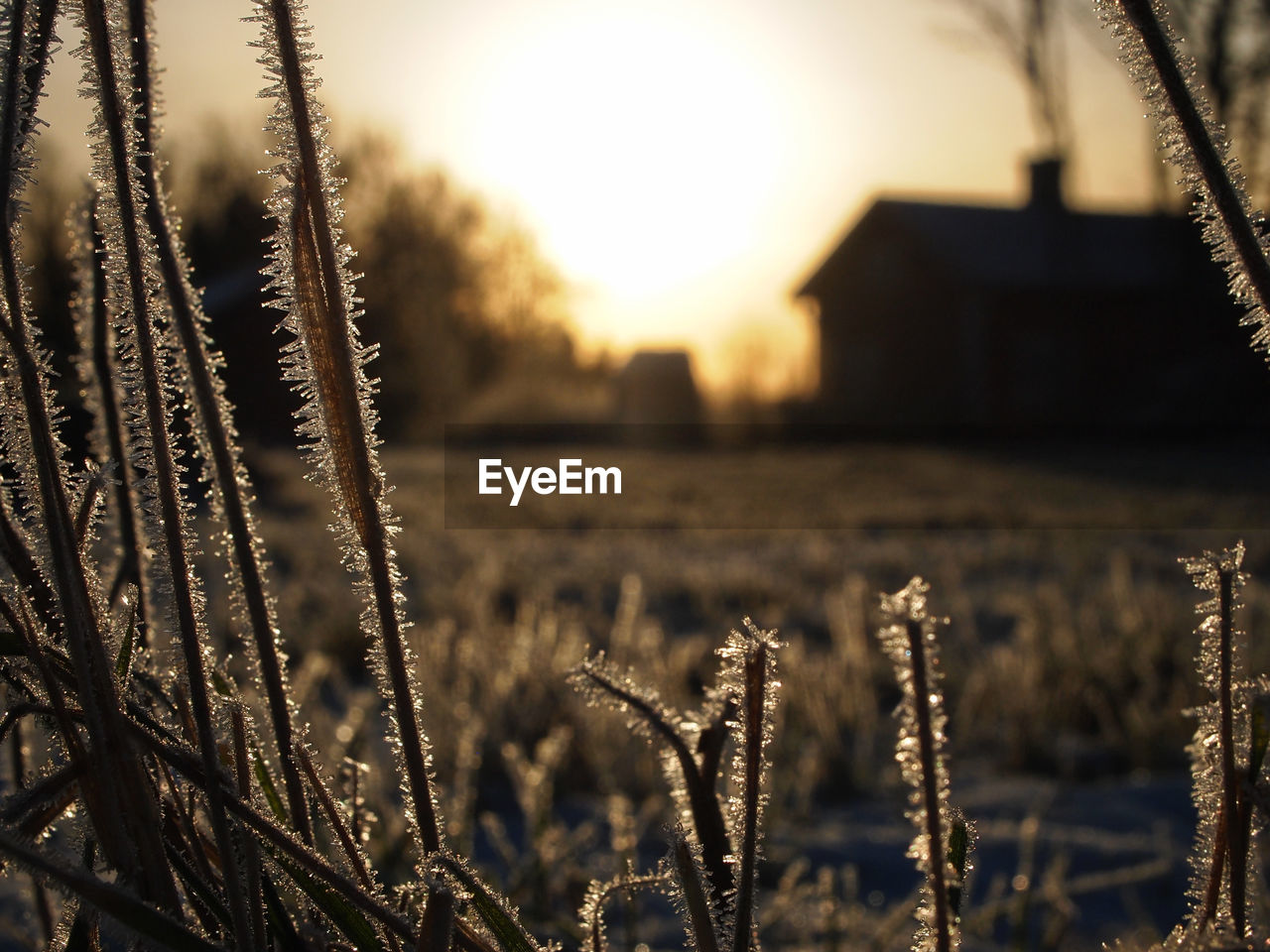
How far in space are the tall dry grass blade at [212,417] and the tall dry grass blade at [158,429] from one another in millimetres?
12

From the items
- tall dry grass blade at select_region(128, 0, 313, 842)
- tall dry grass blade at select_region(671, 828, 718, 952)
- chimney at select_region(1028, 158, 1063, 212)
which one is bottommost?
tall dry grass blade at select_region(671, 828, 718, 952)

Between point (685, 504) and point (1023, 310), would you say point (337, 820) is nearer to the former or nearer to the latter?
point (685, 504)

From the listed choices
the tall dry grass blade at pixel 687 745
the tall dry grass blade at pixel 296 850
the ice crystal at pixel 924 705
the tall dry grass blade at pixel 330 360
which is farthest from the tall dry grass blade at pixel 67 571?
the ice crystal at pixel 924 705

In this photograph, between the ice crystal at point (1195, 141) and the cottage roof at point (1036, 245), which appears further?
the cottage roof at point (1036, 245)

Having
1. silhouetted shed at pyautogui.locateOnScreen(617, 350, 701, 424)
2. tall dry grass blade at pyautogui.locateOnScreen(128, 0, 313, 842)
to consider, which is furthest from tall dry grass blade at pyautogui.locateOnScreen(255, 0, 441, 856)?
silhouetted shed at pyautogui.locateOnScreen(617, 350, 701, 424)

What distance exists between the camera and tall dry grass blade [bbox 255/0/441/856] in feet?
1.52

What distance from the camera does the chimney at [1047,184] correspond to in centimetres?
2348

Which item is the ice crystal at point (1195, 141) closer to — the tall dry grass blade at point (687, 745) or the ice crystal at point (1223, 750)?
the ice crystal at point (1223, 750)

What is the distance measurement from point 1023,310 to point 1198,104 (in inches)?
936

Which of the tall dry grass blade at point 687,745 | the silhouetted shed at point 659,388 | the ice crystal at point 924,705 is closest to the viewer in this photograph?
the ice crystal at point 924,705

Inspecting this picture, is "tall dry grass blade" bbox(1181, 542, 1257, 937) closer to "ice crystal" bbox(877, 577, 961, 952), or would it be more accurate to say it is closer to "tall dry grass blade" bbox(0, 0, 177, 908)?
"ice crystal" bbox(877, 577, 961, 952)

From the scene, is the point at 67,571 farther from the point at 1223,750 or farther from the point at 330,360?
the point at 1223,750

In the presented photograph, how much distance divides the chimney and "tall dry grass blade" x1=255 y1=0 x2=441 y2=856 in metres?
25.7

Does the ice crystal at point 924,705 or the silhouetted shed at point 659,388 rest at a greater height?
the silhouetted shed at point 659,388
